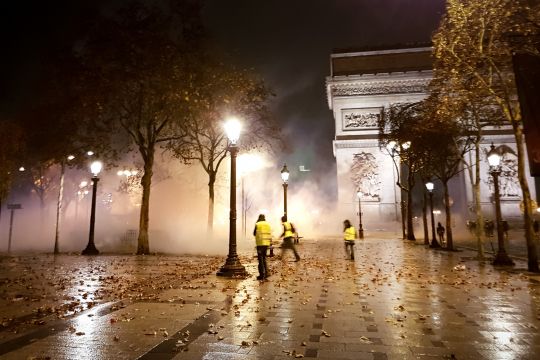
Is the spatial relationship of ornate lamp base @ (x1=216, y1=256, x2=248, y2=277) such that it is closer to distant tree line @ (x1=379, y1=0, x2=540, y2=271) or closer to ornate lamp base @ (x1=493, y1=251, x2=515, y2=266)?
distant tree line @ (x1=379, y1=0, x2=540, y2=271)

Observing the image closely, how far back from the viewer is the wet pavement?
491 cm

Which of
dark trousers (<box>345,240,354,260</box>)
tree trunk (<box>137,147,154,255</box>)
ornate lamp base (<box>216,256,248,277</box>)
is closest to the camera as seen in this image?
ornate lamp base (<box>216,256,248,277</box>)

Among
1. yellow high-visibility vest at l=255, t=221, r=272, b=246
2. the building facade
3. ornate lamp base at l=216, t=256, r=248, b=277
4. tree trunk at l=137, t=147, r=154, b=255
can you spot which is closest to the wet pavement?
Answer: ornate lamp base at l=216, t=256, r=248, b=277

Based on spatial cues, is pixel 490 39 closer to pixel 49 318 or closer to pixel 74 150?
pixel 49 318

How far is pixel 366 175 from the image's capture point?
137 feet

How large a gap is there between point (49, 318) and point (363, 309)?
5195 mm

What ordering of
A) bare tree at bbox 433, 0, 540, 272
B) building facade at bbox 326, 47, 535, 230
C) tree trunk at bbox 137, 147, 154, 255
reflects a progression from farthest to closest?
building facade at bbox 326, 47, 535, 230
tree trunk at bbox 137, 147, 154, 255
bare tree at bbox 433, 0, 540, 272

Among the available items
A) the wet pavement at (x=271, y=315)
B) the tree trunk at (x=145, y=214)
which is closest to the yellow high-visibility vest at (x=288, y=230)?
the wet pavement at (x=271, y=315)

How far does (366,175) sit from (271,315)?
3666cm

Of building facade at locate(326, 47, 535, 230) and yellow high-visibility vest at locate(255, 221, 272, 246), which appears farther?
building facade at locate(326, 47, 535, 230)

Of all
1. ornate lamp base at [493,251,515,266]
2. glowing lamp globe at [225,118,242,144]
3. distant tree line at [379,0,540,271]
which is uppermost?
distant tree line at [379,0,540,271]

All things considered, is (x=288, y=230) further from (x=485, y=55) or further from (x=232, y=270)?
(x=485, y=55)

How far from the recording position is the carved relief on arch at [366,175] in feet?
137

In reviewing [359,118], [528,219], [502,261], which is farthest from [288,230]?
[359,118]
